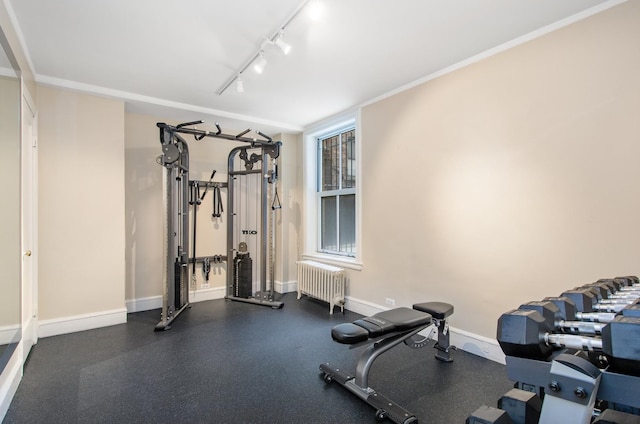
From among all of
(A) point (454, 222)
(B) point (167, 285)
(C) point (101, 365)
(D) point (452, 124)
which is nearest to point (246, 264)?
(B) point (167, 285)

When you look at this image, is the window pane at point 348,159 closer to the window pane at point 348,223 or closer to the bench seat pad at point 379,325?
the window pane at point 348,223

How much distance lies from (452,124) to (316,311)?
285 centimetres

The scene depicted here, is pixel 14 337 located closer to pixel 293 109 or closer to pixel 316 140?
pixel 293 109

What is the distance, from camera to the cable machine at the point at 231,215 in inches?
146

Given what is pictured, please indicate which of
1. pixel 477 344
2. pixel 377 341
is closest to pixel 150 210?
pixel 377 341

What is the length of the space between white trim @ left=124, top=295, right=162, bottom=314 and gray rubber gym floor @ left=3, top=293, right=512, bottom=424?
56cm

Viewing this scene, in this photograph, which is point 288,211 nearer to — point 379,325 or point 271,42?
point 271,42

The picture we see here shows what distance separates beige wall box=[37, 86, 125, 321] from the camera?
132 inches

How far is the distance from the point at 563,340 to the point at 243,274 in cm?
427

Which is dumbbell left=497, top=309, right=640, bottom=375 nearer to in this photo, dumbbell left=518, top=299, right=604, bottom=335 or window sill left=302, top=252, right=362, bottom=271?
dumbbell left=518, top=299, right=604, bottom=335

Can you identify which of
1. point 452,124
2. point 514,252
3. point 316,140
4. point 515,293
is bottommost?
point 515,293

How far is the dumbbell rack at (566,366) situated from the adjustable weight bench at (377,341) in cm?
118

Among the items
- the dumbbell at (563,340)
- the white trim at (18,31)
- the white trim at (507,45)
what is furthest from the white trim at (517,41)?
the white trim at (18,31)

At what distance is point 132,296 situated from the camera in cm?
416
